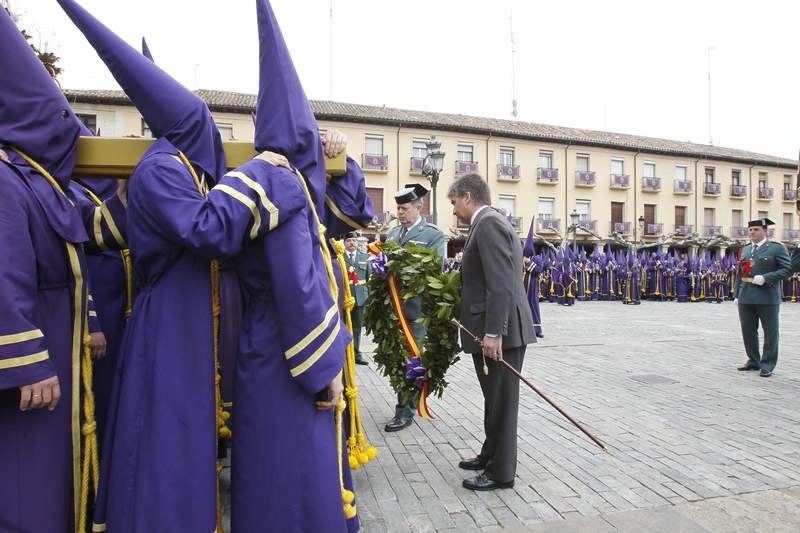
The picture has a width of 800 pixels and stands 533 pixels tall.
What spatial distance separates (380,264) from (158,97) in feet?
7.88

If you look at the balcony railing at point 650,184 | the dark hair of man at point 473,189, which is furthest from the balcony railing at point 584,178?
the dark hair of man at point 473,189

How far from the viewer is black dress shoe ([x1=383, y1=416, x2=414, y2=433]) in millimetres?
4789

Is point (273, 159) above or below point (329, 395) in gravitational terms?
above

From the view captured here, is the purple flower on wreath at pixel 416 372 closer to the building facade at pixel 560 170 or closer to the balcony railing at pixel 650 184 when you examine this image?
the building facade at pixel 560 170

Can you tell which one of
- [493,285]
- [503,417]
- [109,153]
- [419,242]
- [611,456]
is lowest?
[611,456]

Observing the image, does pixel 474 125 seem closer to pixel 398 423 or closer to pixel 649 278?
pixel 649 278

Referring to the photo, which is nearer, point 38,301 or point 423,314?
point 38,301

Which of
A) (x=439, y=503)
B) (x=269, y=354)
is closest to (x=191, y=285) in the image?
(x=269, y=354)

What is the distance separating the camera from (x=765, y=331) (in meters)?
7.41

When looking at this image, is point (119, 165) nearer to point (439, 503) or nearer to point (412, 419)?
point (439, 503)

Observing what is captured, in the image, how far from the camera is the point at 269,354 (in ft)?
7.45

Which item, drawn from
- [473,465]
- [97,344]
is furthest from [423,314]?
[97,344]

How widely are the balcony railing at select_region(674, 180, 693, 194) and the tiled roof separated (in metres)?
2.28

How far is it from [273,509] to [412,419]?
9.75ft
